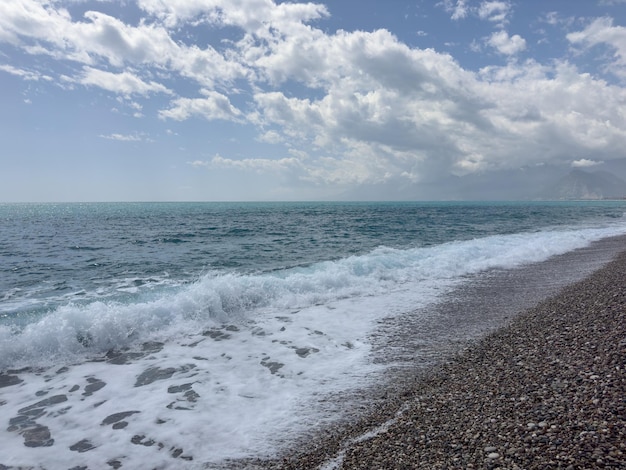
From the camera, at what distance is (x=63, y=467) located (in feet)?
15.5

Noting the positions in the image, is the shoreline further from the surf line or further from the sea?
the sea

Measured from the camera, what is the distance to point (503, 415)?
15.2 feet

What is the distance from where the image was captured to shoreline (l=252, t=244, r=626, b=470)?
3.85 metres

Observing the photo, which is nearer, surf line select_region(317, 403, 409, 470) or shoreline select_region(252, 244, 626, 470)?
shoreline select_region(252, 244, 626, 470)

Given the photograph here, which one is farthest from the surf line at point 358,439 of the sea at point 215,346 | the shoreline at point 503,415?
the sea at point 215,346

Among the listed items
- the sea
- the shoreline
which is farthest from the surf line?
the sea

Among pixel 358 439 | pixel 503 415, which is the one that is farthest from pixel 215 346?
pixel 503 415

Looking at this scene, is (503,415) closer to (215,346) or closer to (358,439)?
(358,439)

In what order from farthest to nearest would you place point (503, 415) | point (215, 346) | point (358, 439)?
point (215, 346) < point (358, 439) < point (503, 415)

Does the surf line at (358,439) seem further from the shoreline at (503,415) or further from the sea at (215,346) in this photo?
the sea at (215,346)

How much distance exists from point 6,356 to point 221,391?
205 inches

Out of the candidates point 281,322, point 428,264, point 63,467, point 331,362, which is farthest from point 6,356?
point 428,264

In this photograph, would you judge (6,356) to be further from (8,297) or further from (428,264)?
(428,264)

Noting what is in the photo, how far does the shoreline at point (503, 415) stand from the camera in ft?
12.6
